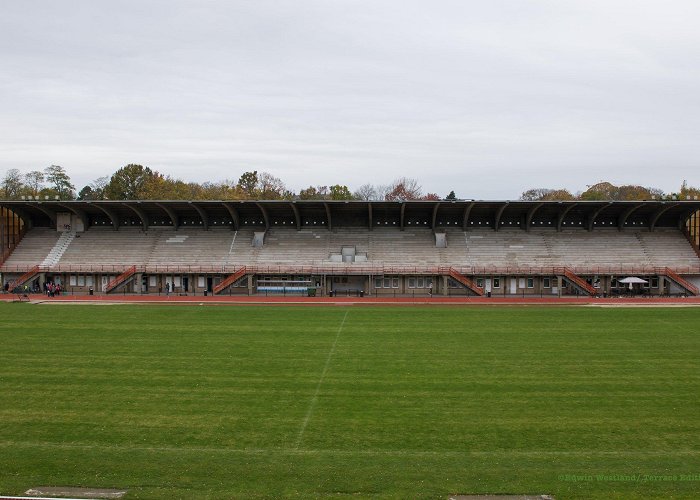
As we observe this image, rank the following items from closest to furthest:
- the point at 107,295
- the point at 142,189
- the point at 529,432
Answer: the point at 529,432 → the point at 107,295 → the point at 142,189

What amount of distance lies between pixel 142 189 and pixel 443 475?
9204 centimetres

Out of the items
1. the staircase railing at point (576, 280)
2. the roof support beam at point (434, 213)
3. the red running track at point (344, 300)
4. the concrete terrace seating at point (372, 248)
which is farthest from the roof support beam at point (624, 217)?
the roof support beam at point (434, 213)

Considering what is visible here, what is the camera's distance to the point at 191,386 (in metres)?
18.4

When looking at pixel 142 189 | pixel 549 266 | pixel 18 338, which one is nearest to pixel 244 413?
pixel 18 338

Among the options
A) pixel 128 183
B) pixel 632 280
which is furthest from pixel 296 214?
pixel 128 183

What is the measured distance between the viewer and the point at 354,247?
5344cm

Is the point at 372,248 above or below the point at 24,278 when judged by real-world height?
above

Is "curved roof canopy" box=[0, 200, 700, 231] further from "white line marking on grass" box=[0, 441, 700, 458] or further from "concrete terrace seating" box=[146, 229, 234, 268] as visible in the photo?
"white line marking on grass" box=[0, 441, 700, 458]

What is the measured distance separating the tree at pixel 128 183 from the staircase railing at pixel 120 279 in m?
48.3

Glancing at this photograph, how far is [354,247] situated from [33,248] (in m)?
32.7

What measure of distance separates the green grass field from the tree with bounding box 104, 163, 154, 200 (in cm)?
7015

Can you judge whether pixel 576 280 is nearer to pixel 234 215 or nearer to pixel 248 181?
pixel 234 215

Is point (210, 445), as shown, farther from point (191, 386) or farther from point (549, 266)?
point (549, 266)

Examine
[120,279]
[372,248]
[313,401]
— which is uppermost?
[372,248]
